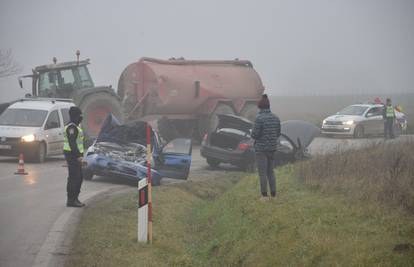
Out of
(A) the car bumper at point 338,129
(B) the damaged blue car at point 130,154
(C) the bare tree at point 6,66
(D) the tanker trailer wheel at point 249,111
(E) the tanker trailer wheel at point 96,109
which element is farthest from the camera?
(C) the bare tree at point 6,66

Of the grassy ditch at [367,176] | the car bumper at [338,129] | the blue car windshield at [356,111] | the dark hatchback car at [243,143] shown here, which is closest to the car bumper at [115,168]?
the grassy ditch at [367,176]

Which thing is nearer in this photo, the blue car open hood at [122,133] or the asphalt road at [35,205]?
the asphalt road at [35,205]

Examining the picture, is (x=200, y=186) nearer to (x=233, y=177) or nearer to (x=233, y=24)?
(x=233, y=177)

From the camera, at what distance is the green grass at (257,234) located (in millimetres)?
7234

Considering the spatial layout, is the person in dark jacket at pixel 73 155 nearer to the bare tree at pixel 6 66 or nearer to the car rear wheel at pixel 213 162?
the car rear wheel at pixel 213 162

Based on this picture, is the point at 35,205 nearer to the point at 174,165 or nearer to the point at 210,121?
the point at 174,165

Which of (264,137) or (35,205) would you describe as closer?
(264,137)

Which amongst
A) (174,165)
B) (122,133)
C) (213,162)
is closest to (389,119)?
(213,162)

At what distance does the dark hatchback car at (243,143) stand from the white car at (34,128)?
460cm

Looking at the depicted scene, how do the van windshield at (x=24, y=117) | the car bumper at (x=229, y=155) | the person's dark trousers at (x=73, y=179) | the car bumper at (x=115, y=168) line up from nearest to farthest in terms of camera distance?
the person's dark trousers at (x=73, y=179), the car bumper at (x=115, y=168), the car bumper at (x=229, y=155), the van windshield at (x=24, y=117)

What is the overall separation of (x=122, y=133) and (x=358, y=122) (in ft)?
64.3

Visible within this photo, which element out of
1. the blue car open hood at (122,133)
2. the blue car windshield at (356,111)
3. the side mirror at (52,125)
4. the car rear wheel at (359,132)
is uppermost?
the blue car open hood at (122,133)

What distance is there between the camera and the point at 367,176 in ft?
39.1

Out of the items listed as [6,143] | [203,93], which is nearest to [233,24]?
[203,93]
